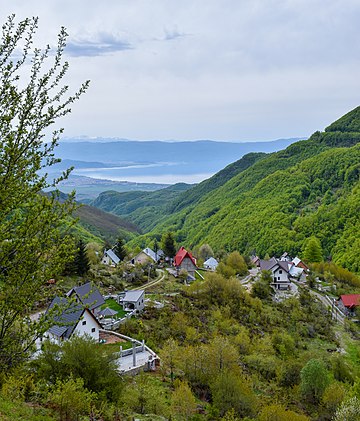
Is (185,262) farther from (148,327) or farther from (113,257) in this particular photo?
(148,327)

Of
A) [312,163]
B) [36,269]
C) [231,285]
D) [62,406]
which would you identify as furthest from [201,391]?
[312,163]

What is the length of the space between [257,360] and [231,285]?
14649 mm

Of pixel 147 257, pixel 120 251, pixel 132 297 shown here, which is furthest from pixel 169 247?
pixel 132 297

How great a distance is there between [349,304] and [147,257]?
27.9 metres

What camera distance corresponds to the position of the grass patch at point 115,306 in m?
33.7

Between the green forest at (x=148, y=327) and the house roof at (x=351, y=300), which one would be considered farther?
the house roof at (x=351, y=300)

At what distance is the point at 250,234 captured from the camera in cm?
10644

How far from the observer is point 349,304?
168ft

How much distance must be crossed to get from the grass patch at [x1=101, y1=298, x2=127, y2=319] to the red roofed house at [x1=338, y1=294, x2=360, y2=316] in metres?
29.8

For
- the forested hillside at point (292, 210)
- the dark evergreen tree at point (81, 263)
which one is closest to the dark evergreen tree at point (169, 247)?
the dark evergreen tree at point (81, 263)

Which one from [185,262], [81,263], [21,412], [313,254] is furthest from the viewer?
[313,254]

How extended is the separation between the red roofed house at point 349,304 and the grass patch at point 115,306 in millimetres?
29801

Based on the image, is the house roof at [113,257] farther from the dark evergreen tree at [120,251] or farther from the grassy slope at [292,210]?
the grassy slope at [292,210]

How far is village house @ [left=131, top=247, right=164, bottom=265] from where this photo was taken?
60.1m
